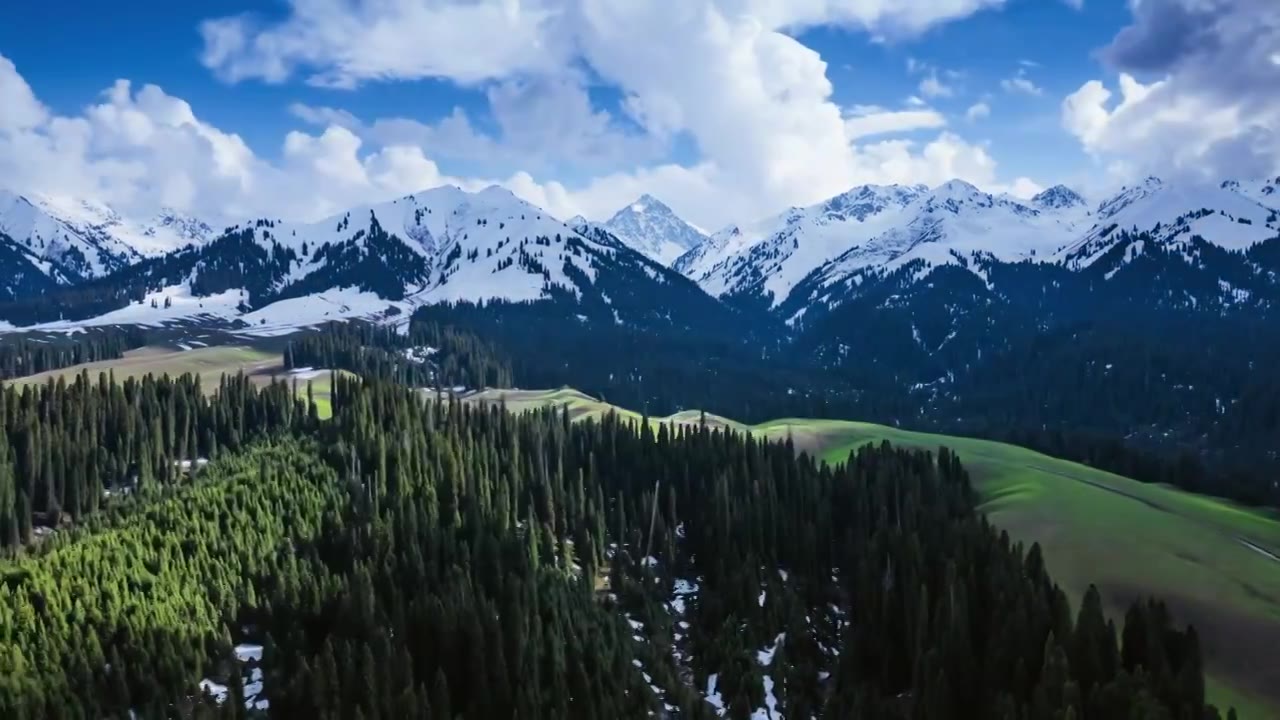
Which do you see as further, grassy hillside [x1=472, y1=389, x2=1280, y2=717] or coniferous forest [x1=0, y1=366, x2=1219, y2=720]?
grassy hillside [x1=472, y1=389, x2=1280, y2=717]

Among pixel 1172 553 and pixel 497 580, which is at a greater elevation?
pixel 1172 553

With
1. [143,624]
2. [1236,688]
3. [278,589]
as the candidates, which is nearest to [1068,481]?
[1236,688]

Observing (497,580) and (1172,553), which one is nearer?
(1172,553)

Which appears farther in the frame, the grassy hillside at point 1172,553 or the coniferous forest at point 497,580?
the grassy hillside at point 1172,553

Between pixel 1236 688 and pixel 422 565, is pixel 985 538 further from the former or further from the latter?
pixel 422 565
